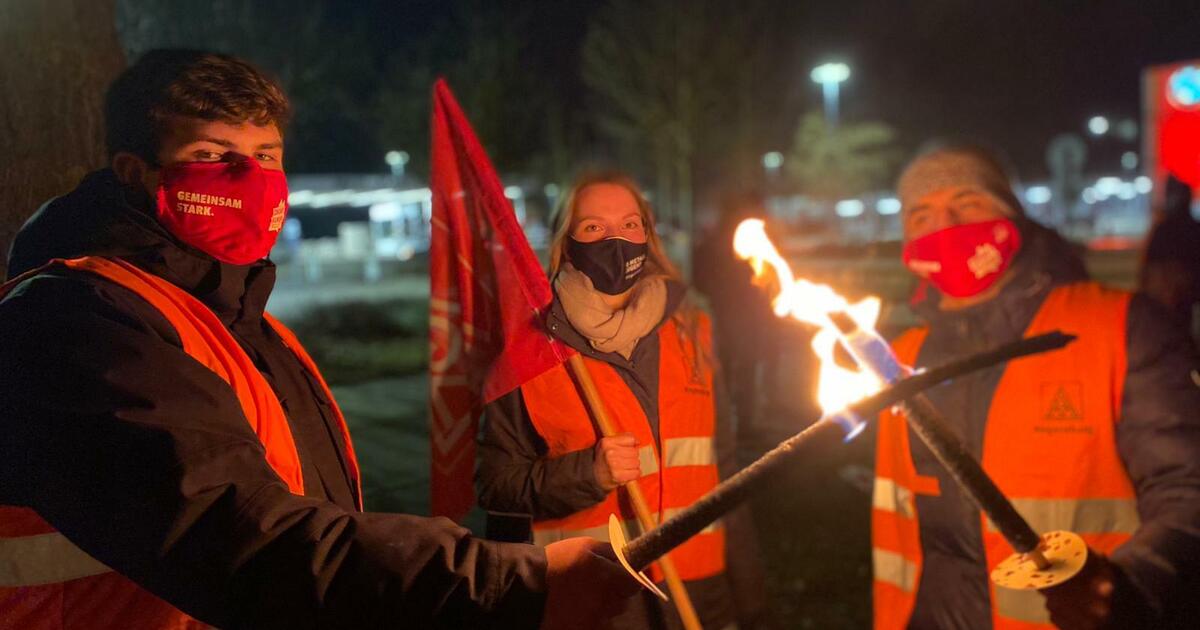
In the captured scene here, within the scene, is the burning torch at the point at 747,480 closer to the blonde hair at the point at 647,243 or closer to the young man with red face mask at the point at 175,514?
the young man with red face mask at the point at 175,514

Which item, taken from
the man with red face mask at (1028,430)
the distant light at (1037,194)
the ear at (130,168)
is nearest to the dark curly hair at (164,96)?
the ear at (130,168)

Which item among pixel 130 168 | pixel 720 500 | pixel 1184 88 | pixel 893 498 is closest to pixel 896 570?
pixel 893 498

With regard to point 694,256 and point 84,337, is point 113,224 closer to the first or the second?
point 84,337

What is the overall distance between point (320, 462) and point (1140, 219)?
2124 inches

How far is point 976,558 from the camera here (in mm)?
2424

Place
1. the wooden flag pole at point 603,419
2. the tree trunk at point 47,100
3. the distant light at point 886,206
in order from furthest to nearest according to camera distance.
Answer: the distant light at point 886,206 < the tree trunk at point 47,100 < the wooden flag pole at point 603,419

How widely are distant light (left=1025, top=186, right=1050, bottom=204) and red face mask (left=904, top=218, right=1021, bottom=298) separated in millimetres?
59087

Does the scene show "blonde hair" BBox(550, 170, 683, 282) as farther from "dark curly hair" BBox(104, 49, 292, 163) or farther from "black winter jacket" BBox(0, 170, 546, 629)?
"black winter jacket" BBox(0, 170, 546, 629)

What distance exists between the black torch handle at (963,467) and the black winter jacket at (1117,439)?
543mm

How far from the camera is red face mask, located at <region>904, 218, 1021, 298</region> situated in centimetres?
268

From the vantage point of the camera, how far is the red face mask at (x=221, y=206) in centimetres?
187

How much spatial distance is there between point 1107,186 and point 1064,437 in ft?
248

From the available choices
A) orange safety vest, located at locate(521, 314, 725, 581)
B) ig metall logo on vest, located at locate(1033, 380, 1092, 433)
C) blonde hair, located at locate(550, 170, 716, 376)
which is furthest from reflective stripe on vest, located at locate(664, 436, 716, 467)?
ig metall logo on vest, located at locate(1033, 380, 1092, 433)

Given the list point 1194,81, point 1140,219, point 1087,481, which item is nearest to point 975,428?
point 1087,481
